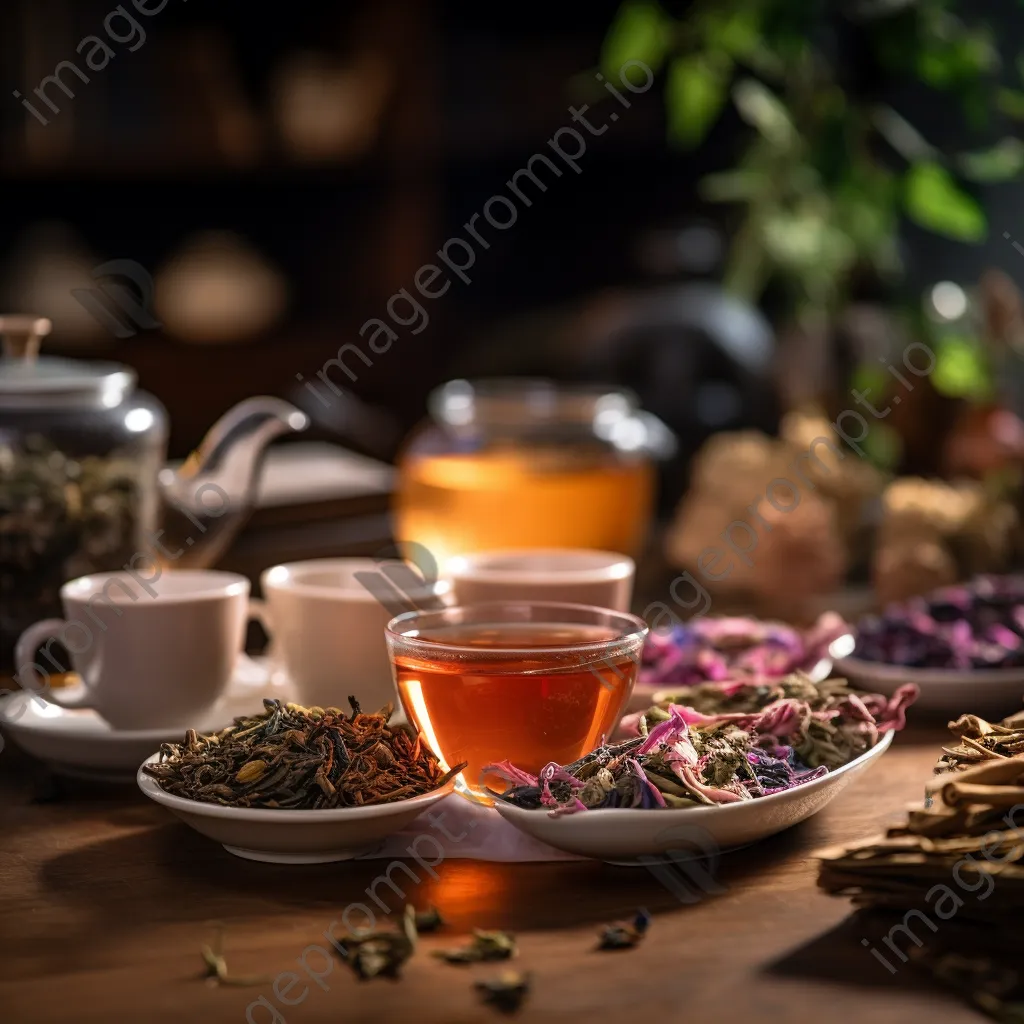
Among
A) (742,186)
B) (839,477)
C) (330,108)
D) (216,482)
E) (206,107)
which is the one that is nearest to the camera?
(216,482)

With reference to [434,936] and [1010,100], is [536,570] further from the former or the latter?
[1010,100]

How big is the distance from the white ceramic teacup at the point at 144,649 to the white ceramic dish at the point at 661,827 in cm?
32

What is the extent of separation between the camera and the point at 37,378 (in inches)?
54.9

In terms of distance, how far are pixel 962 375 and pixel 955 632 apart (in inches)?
32.6

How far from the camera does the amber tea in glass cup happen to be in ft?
3.08

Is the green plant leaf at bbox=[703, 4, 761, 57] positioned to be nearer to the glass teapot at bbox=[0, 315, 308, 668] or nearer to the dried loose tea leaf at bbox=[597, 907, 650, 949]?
the glass teapot at bbox=[0, 315, 308, 668]

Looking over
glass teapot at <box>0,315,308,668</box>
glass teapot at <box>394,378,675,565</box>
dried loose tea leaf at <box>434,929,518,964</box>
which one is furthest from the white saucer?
glass teapot at <box>394,378,675,565</box>

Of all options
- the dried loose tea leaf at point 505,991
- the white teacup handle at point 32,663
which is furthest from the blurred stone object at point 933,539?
the dried loose tea leaf at point 505,991

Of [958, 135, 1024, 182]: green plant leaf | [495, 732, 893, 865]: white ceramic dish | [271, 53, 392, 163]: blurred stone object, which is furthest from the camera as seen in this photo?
[271, 53, 392, 163]: blurred stone object

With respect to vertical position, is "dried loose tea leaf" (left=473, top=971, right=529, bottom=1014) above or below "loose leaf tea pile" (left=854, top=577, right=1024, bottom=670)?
below

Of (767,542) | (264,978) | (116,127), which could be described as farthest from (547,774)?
(116,127)

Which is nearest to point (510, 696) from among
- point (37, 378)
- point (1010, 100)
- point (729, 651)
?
point (729, 651)

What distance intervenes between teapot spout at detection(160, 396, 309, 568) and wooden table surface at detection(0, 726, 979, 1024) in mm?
488

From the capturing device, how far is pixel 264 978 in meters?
0.76
